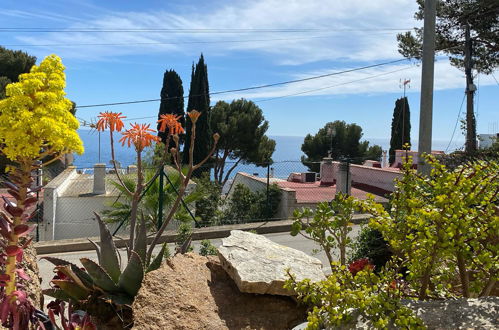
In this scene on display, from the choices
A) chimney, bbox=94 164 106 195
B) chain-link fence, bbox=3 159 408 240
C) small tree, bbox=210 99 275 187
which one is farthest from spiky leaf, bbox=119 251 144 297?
small tree, bbox=210 99 275 187

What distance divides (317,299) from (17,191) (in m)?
1.80

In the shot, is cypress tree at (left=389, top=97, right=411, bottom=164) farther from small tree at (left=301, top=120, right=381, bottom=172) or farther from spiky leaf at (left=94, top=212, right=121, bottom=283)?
spiky leaf at (left=94, top=212, right=121, bottom=283)

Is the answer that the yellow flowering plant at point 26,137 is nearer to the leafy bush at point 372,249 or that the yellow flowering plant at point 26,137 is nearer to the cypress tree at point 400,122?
the leafy bush at point 372,249

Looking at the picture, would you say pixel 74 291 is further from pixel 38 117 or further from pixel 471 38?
pixel 471 38

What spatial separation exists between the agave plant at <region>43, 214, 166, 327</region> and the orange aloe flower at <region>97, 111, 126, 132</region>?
98 centimetres

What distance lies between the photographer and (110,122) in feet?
13.0

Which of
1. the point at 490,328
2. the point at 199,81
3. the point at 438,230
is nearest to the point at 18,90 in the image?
the point at 438,230

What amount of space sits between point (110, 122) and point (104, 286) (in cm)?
Result: 139

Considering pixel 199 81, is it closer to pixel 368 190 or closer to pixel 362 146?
pixel 368 190

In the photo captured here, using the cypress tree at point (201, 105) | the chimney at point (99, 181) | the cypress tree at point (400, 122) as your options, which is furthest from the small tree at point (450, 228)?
the cypress tree at point (400, 122)

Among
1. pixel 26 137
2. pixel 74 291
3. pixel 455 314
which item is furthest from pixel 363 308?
pixel 74 291

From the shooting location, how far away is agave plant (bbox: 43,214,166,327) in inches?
141

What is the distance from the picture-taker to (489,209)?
269 centimetres

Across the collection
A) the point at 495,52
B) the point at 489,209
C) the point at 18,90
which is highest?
the point at 495,52
